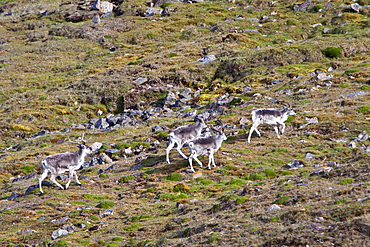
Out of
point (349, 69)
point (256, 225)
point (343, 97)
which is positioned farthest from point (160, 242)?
point (349, 69)

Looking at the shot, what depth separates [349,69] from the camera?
185 feet

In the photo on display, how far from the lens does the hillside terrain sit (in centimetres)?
1912

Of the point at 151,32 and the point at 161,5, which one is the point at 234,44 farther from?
the point at 161,5

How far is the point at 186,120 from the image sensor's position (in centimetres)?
5112

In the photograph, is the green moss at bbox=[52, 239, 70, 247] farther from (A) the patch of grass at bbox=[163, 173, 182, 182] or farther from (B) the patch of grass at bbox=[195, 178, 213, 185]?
(A) the patch of grass at bbox=[163, 173, 182, 182]

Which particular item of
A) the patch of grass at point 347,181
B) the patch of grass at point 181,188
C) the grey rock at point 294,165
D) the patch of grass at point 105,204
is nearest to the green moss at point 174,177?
the patch of grass at point 181,188

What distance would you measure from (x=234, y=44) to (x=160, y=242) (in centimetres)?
7422

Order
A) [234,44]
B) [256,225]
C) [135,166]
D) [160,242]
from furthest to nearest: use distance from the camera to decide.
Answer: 1. [234,44]
2. [135,166]
3. [160,242]
4. [256,225]

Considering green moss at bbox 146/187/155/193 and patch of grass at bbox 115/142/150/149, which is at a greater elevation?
green moss at bbox 146/187/155/193

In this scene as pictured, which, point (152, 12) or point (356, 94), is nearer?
point (356, 94)

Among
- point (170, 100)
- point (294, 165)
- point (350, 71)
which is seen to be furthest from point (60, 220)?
point (350, 71)

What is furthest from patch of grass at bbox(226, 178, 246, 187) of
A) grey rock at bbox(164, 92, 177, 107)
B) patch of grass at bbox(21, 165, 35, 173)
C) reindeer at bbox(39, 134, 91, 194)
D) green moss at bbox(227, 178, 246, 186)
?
grey rock at bbox(164, 92, 177, 107)

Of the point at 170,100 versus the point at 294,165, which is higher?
the point at 294,165

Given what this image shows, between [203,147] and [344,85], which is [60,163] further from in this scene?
[344,85]
